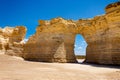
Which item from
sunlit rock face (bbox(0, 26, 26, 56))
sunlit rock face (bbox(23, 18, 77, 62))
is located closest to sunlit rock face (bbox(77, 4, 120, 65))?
sunlit rock face (bbox(23, 18, 77, 62))

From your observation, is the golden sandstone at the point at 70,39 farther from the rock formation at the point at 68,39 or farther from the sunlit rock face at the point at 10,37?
the sunlit rock face at the point at 10,37

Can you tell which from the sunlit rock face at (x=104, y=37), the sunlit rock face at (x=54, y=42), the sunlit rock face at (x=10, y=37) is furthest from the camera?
the sunlit rock face at (x=10, y=37)

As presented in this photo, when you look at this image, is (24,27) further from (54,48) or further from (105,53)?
(105,53)

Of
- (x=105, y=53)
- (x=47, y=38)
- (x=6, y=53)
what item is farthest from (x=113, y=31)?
(x=6, y=53)

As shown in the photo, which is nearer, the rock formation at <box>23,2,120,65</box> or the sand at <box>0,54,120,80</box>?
the sand at <box>0,54,120,80</box>

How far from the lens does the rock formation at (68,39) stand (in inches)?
714

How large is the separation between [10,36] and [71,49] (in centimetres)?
1222

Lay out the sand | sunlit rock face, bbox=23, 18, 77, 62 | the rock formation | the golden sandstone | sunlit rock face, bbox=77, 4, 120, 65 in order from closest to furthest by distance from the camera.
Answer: the sand < sunlit rock face, bbox=77, 4, 120, 65 < the golden sandstone < the rock formation < sunlit rock face, bbox=23, 18, 77, 62

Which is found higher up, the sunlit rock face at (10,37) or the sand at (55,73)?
the sunlit rock face at (10,37)

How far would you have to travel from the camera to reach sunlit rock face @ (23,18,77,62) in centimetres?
2138

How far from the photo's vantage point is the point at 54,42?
71.2 ft

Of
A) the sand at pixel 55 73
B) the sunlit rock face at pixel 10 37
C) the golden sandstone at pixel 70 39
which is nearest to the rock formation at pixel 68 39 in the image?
the golden sandstone at pixel 70 39

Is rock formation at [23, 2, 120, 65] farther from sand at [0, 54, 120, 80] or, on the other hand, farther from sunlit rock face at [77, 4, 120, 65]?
sand at [0, 54, 120, 80]

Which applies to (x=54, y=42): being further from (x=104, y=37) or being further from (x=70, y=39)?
(x=104, y=37)
